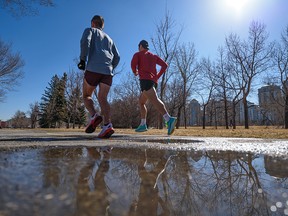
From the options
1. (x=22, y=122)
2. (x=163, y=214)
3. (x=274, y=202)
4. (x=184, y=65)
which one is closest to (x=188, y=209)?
(x=163, y=214)

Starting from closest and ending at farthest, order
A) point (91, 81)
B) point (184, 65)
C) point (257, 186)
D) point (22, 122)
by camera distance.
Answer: point (257, 186)
point (91, 81)
point (184, 65)
point (22, 122)

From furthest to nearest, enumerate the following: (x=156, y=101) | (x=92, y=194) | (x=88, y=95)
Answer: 1. (x=156, y=101)
2. (x=88, y=95)
3. (x=92, y=194)

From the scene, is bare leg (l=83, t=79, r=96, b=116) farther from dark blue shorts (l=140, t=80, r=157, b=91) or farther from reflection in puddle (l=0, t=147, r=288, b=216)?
→ reflection in puddle (l=0, t=147, r=288, b=216)

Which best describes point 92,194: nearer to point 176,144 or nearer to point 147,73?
point 176,144

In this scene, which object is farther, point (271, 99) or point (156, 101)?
point (271, 99)

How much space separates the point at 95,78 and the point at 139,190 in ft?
8.59

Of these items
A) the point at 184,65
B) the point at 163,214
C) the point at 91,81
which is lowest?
the point at 163,214

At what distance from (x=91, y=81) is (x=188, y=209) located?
2786 mm

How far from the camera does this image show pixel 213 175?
1.05 m

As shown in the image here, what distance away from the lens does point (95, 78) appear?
3.23 m

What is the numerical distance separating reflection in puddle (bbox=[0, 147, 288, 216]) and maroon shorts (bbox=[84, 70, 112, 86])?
7.13ft

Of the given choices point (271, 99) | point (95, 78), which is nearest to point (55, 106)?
point (271, 99)

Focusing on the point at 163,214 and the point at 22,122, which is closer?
the point at 163,214

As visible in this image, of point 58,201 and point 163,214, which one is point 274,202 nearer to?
point 163,214
